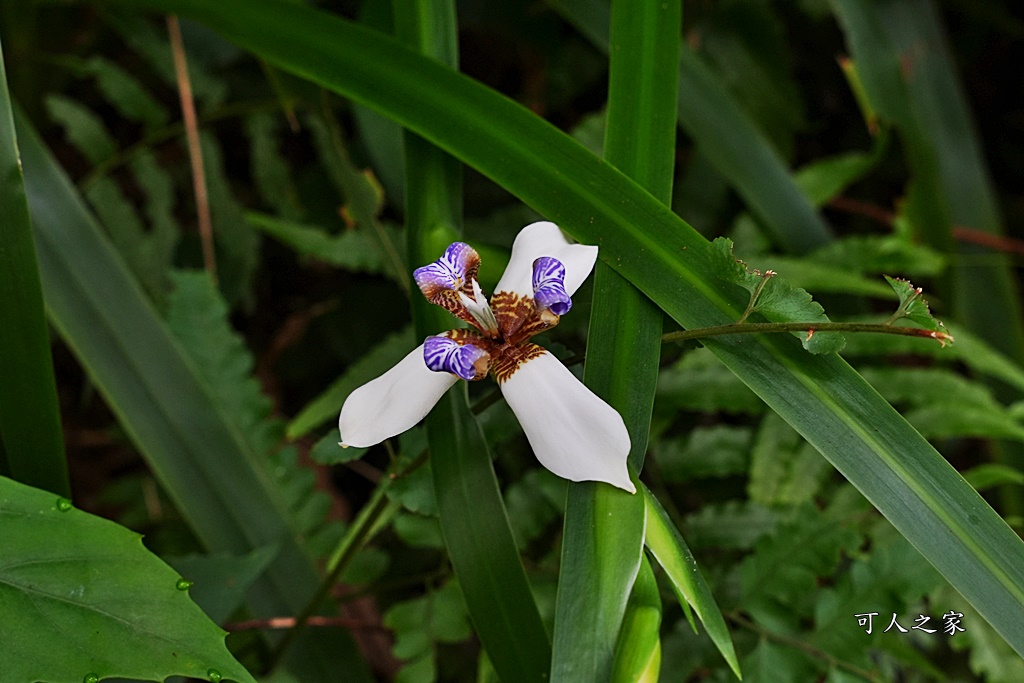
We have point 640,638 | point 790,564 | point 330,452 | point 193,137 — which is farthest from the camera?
point 193,137

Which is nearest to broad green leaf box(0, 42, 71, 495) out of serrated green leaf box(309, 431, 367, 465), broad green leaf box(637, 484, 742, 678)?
serrated green leaf box(309, 431, 367, 465)

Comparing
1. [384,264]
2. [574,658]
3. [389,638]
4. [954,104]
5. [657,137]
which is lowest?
[574,658]

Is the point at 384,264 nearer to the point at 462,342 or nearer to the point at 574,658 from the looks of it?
the point at 462,342

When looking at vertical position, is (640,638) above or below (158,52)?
below

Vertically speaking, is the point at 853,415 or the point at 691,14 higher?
the point at 691,14

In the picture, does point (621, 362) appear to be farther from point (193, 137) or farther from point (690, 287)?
point (193, 137)

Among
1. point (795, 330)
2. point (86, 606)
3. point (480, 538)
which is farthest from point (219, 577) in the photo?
point (795, 330)

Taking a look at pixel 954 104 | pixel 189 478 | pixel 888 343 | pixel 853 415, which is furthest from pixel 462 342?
pixel 954 104
